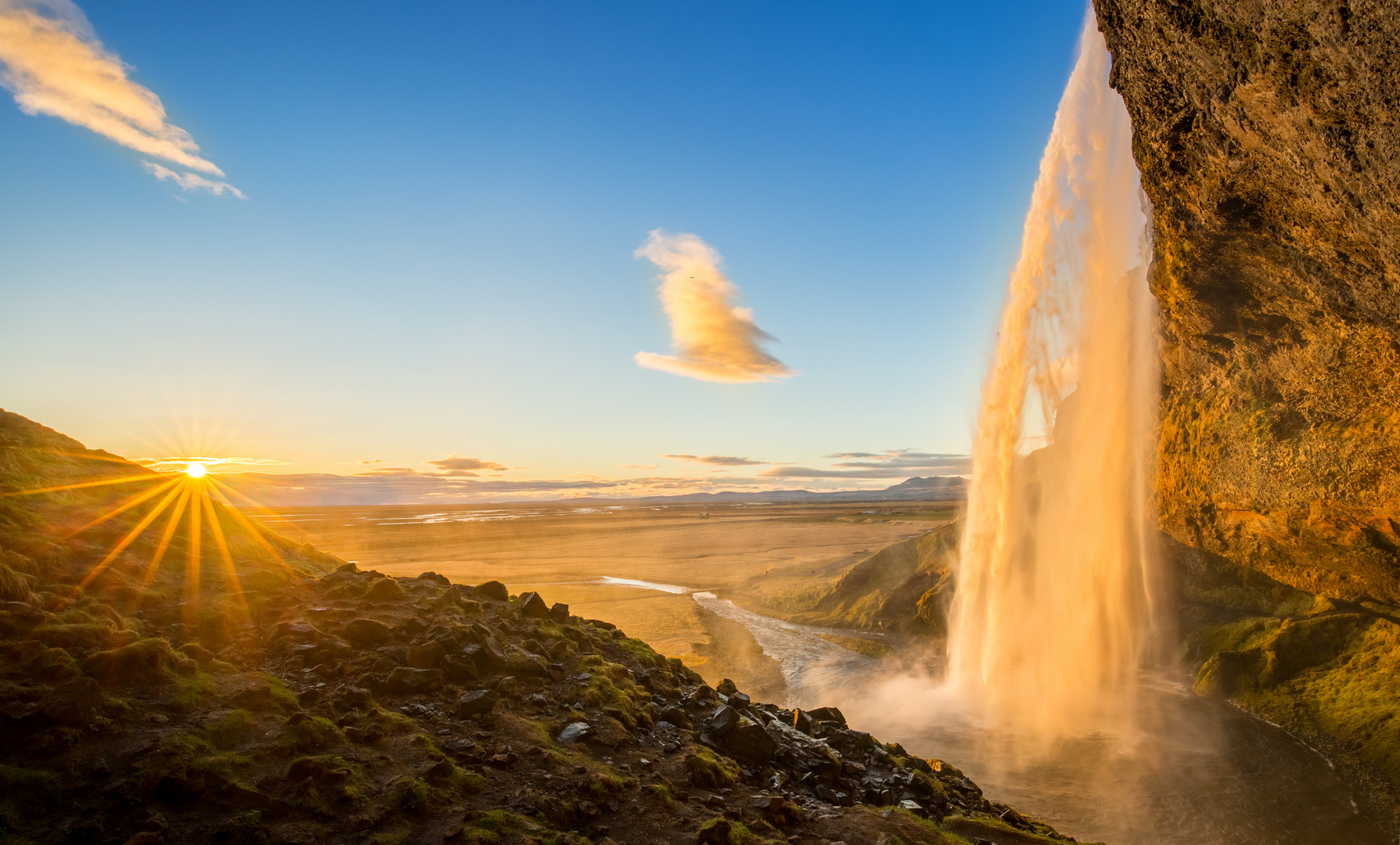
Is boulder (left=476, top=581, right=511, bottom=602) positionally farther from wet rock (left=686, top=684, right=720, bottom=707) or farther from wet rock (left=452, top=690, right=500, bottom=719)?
wet rock (left=686, top=684, right=720, bottom=707)

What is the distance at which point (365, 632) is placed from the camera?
9992 millimetres

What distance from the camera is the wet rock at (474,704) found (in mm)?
8672

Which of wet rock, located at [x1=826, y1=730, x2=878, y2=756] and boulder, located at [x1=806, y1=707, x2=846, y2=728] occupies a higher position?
wet rock, located at [x1=826, y1=730, x2=878, y2=756]

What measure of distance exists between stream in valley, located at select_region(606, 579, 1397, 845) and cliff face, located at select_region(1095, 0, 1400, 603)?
5279 millimetres

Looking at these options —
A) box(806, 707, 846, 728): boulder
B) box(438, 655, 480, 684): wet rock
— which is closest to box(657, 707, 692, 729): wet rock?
box(438, 655, 480, 684): wet rock

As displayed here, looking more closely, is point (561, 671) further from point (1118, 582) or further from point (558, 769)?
point (1118, 582)

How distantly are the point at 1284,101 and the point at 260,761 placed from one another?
602 inches

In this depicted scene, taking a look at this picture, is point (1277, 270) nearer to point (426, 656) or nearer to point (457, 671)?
point (457, 671)

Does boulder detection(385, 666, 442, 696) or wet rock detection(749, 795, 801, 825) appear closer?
wet rock detection(749, 795, 801, 825)

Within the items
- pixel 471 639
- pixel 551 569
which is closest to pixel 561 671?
pixel 471 639

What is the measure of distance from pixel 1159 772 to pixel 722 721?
34.9 feet

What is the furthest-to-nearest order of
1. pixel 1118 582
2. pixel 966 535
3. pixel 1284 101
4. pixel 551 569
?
1. pixel 551 569
2. pixel 966 535
3. pixel 1118 582
4. pixel 1284 101

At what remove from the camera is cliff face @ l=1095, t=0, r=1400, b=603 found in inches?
310

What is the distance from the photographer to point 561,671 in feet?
36.1
